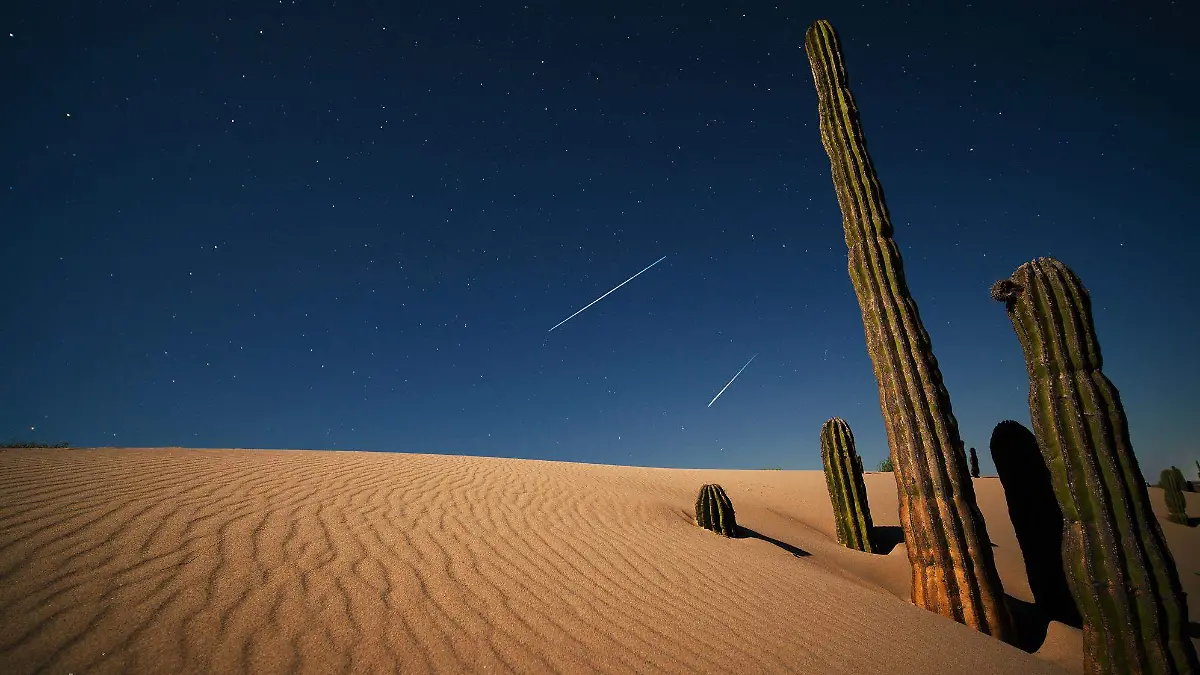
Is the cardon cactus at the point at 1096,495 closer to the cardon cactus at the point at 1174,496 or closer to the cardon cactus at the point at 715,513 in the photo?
the cardon cactus at the point at 715,513

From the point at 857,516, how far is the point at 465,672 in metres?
6.66

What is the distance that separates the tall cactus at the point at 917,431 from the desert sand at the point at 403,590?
1.13 ft

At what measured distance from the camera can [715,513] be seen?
6.95 meters

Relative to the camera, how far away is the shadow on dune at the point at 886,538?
294 inches

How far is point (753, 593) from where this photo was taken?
4.33 metres

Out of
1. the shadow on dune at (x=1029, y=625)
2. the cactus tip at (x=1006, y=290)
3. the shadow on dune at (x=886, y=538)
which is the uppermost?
the cactus tip at (x=1006, y=290)

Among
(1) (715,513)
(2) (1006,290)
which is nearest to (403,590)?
(1) (715,513)

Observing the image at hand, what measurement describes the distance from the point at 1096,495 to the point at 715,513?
4.14m

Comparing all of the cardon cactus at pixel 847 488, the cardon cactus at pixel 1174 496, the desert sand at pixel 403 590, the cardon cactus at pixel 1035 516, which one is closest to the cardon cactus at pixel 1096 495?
the desert sand at pixel 403 590

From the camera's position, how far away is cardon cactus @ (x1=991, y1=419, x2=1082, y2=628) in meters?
4.84

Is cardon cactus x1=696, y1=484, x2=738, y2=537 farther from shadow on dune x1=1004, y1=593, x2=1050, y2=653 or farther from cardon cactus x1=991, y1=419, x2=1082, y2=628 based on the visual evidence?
cardon cactus x1=991, y1=419, x2=1082, y2=628

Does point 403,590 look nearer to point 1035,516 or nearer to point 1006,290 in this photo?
point 1006,290

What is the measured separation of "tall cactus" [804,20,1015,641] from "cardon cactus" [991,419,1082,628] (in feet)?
2.40

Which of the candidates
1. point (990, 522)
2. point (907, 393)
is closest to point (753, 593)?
point (907, 393)
